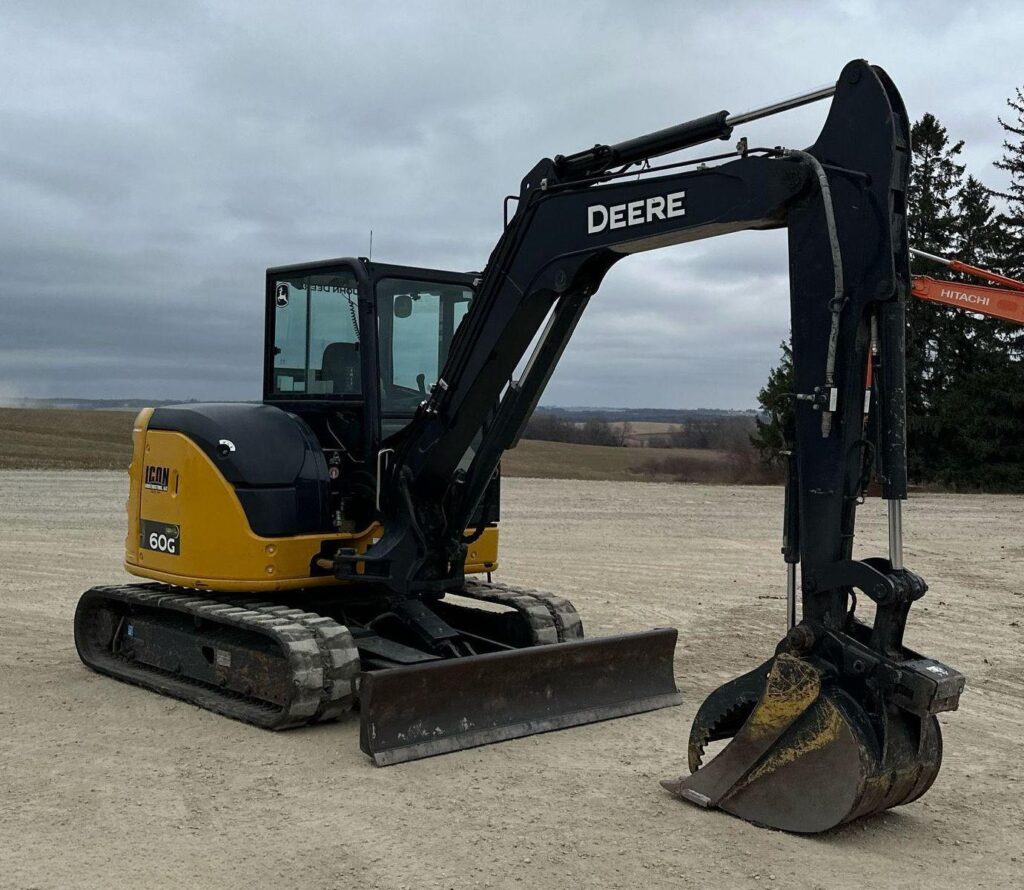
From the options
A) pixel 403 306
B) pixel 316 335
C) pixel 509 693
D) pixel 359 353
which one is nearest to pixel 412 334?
pixel 403 306

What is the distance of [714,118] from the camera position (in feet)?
19.6

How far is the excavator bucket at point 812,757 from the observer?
16.3 feet

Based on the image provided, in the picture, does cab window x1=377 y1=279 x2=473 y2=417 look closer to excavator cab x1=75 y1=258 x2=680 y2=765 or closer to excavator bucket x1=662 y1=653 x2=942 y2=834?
excavator cab x1=75 y1=258 x2=680 y2=765

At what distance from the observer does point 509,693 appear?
6.87 meters

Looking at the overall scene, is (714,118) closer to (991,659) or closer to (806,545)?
(806,545)

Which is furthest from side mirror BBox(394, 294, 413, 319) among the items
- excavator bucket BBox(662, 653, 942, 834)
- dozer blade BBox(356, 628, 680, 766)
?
excavator bucket BBox(662, 653, 942, 834)

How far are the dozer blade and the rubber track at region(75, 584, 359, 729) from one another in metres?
0.21

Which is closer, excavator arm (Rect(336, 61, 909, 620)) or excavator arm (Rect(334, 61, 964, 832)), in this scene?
excavator arm (Rect(334, 61, 964, 832))

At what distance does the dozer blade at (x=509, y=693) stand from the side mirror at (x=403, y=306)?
2338 mm

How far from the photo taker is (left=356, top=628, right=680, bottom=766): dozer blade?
20.7ft

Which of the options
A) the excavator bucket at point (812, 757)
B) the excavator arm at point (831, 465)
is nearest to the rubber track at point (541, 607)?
the excavator arm at point (831, 465)

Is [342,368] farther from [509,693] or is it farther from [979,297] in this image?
[979,297]

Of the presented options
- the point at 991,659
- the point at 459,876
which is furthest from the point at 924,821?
the point at 991,659

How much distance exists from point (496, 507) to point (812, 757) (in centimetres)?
352
